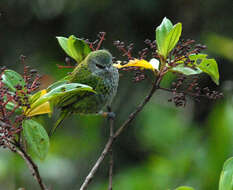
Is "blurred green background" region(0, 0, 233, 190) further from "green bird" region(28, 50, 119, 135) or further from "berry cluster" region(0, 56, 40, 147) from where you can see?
"berry cluster" region(0, 56, 40, 147)

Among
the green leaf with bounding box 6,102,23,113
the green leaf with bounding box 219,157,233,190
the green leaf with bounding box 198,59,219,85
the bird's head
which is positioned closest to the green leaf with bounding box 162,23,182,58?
the green leaf with bounding box 198,59,219,85

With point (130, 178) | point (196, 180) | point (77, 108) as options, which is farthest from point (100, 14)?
point (77, 108)

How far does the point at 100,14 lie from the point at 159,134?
1852mm

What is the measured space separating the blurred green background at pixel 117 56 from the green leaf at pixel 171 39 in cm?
304

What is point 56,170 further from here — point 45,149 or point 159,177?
point 45,149

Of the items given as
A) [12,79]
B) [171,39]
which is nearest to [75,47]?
[12,79]

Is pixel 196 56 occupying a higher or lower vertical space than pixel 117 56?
higher

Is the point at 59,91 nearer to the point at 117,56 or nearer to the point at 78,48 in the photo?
the point at 78,48

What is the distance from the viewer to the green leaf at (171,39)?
1.92 metres

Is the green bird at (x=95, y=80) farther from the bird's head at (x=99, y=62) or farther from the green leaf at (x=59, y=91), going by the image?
the green leaf at (x=59, y=91)

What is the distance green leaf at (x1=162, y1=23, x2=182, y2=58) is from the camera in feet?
6.31

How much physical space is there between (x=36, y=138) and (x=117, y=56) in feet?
12.3

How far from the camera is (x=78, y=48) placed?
234 cm

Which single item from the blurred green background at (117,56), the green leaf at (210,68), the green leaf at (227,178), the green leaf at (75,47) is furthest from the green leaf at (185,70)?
the blurred green background at (117,56)
